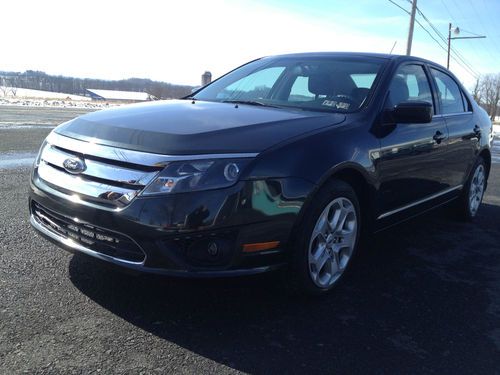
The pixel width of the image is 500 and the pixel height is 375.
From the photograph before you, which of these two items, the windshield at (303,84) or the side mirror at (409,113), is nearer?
the side mirror at (409,113)

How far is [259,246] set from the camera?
2.62 m

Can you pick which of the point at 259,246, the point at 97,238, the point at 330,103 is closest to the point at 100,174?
the point at 97,238

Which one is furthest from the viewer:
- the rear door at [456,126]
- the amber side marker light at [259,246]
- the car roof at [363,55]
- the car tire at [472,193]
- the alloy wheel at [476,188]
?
the alloy wheel at [476,188]

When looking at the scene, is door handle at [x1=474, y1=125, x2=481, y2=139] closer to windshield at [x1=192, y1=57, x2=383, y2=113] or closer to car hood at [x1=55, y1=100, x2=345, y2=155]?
windshield at [x1=192, y1=57, x2=383, y2=113]

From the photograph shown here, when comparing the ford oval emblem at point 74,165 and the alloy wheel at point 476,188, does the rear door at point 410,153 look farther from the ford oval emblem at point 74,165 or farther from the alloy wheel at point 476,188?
the ford oval emblem at point 74,165

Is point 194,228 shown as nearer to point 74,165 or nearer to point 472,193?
point 74,165

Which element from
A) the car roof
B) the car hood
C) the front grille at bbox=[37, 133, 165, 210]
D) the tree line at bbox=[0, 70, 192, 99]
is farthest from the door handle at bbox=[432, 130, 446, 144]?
the tree line at bbox=[0, 70, 192, 99]

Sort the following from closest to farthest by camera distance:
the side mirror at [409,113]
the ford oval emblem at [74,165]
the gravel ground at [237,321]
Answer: the gravel ground at [237,321], the ford oval emblem at [74,165], the side mirror at [409,113]

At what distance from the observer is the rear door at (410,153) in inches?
141

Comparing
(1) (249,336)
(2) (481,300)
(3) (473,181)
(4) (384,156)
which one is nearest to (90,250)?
(1) (249,336)

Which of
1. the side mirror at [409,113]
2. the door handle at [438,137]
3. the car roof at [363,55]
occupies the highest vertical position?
the car roof at [363,55]

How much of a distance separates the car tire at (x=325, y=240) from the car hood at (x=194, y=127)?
45 cm

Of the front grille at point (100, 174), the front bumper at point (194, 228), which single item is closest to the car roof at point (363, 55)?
the front bumper at point (194, 228)

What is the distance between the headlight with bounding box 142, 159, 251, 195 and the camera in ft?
8.04
